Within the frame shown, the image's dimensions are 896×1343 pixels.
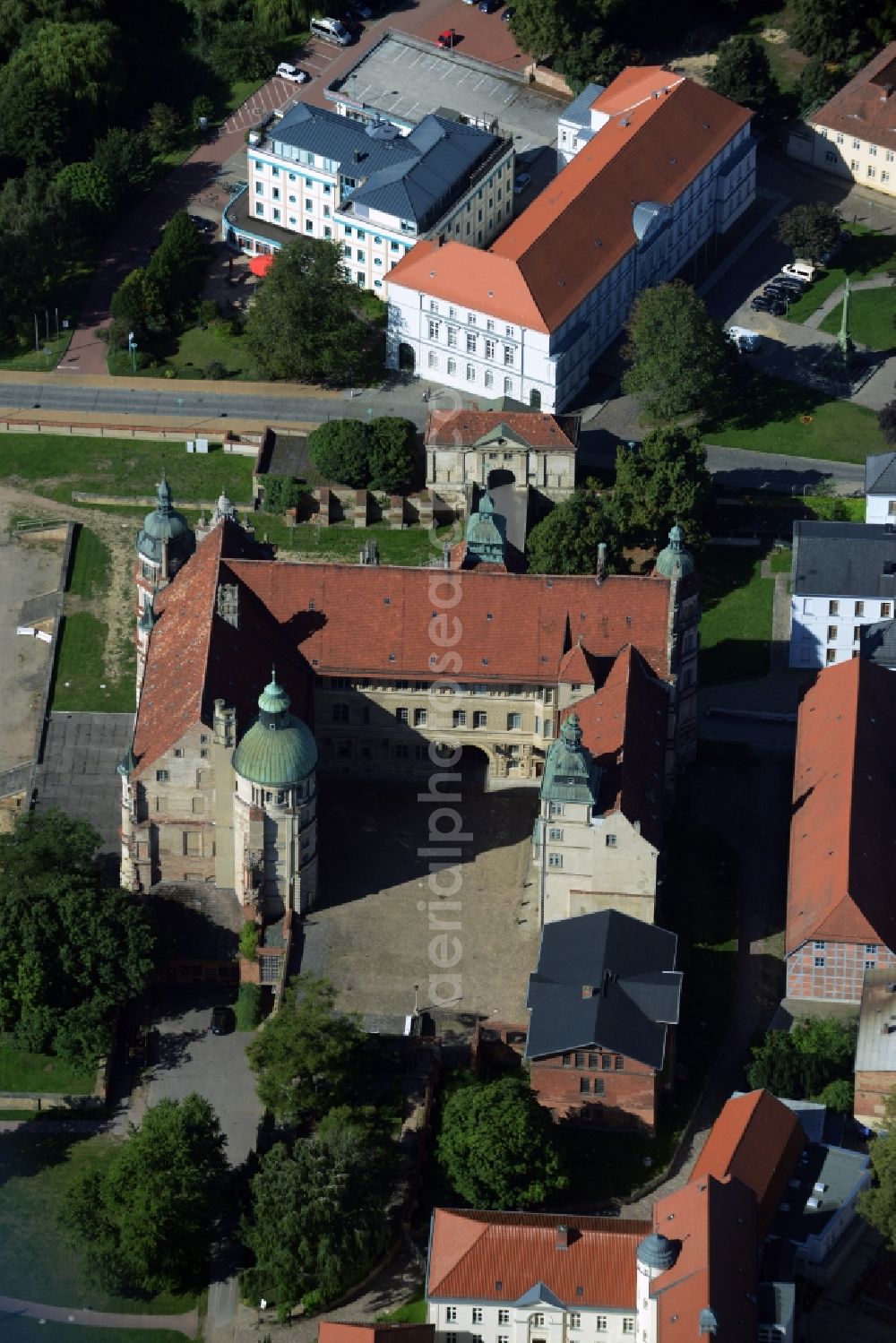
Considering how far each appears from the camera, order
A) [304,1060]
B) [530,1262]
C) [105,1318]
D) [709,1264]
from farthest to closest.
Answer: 1. [304,1060]
2. [105,1318]
3. [530,1262]
4. [709,1264]

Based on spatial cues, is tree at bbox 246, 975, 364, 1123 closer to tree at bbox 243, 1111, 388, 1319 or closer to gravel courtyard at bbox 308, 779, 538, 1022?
tree at bbox 243, 1111, 388, 1319

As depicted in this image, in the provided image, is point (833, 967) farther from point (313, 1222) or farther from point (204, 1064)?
point (204, 1064)

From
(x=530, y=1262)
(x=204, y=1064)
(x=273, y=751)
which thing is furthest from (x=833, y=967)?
(x=204, y=1064)

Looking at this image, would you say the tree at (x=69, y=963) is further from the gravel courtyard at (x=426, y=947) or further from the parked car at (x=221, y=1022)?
the gravel courtyard at (x=426, y=947)

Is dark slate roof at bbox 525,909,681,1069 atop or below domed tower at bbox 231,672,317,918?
below

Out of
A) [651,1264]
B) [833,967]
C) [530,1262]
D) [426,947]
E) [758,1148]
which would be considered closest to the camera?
[651,1264]

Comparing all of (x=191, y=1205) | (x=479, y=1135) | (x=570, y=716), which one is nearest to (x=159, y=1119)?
(x=191, y=1205)

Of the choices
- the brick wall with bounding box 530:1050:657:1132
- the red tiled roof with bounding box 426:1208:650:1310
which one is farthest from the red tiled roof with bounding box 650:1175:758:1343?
the brick wall with bounding box 530:1050:657:1132
